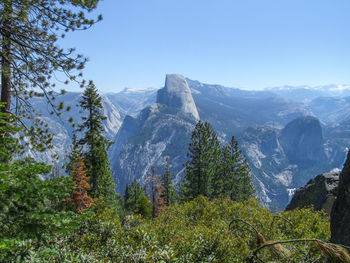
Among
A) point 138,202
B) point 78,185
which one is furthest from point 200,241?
point 138,202

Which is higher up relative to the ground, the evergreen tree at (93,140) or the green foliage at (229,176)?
the evergreen tree at (93,140)

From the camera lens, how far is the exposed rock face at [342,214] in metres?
7.46

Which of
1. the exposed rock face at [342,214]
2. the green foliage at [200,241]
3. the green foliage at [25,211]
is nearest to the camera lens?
the green foliage at [25,211]

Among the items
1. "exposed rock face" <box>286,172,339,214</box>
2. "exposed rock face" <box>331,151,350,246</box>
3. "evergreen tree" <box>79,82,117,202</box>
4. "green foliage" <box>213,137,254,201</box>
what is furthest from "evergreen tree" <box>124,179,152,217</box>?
"exposed rock face" <box>331,151,350,246</box>

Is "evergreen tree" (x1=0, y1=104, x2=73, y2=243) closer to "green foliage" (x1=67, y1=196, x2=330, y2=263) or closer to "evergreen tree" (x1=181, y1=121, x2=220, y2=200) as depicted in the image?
"green foliage" (x1=67, y1=196, x2=330, y2=263)

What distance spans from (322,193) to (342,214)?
16688 millimetres

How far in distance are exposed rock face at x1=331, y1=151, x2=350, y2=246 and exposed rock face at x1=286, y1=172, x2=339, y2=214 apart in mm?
13476

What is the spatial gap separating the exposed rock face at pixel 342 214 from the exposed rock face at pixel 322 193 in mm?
13476

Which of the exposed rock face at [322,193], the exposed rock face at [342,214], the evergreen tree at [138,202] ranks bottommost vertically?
the evergreen tree at [138,202]

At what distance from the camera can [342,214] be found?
768cm

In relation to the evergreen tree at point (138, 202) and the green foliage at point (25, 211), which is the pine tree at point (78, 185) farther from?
the evergreen tree at point (138, 202)

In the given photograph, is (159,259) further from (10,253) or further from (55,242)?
(55,242)

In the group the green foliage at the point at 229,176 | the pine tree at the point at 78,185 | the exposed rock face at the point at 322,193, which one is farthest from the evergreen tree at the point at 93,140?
the green foliage at the point at 229,176

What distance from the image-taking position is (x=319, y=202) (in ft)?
70.7
